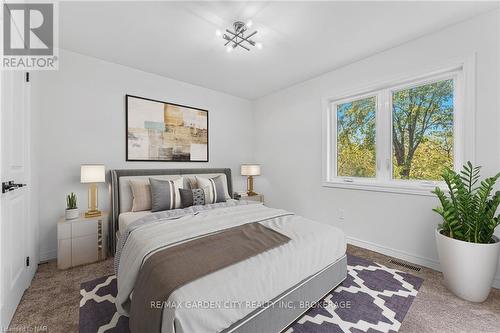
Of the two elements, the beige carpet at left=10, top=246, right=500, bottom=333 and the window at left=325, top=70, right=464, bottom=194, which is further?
the window at left=325, top=70, right=464, bottom=194

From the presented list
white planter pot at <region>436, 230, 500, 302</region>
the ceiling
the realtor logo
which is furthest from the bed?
the ceiling

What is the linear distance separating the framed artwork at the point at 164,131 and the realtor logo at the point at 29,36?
3.02 feet

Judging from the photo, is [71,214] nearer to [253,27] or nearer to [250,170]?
[250,170]

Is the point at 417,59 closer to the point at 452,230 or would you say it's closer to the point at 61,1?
the point at 452,230

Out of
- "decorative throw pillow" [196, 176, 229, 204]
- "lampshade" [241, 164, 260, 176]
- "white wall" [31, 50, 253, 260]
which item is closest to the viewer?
"white wall" [31, 50, 253, 260]

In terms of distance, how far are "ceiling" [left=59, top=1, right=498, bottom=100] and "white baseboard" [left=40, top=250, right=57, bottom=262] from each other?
2538 mm

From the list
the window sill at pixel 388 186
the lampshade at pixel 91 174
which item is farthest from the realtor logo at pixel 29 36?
the window sill at pixel 388 186

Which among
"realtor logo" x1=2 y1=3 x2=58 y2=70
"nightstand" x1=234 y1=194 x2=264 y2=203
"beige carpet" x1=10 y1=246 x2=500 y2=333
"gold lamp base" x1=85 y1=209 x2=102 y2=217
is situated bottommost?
"beige carpet" x1=10 y1=246 x2=500 y2=333

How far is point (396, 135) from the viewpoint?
278 centimetres

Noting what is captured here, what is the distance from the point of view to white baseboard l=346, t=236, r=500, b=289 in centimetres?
232

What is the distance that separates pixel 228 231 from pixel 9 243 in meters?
1.63

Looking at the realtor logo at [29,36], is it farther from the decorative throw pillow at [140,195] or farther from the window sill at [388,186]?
the window sill at [388,186]

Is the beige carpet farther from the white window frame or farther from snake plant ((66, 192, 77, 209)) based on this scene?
the white window frame

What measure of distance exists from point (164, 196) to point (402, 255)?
3.09 metres
